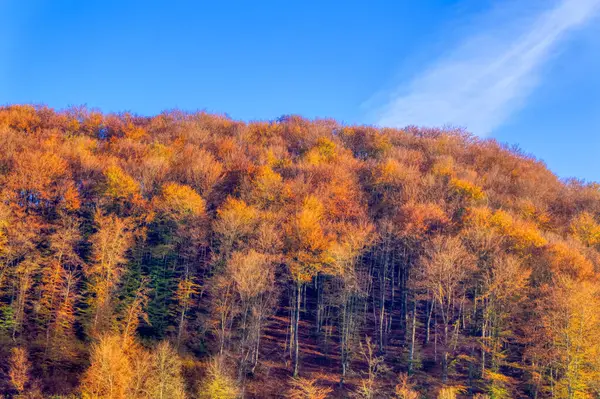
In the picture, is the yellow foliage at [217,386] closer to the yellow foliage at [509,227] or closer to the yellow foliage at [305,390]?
the yellow foliage at [305,390]

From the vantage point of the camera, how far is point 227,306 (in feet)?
142

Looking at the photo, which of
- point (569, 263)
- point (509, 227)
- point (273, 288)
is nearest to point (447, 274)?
point (569, 263)

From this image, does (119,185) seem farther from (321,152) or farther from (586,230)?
(586,230)

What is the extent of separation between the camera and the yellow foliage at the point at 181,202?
55.3 meters

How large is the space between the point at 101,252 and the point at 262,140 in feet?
215

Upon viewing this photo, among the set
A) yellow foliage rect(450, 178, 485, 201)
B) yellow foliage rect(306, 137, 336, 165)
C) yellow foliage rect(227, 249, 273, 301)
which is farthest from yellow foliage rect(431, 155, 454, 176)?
yellow foliage rect(227, 249, 273, 301)

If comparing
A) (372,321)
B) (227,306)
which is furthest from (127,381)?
(372,321)

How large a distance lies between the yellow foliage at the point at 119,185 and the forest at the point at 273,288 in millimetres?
192

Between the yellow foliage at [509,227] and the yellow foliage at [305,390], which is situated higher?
the yellow foliage at [509,227]

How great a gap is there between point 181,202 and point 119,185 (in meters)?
9.05

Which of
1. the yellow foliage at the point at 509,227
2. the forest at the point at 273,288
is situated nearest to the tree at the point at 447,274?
the forest at the point at 273,288

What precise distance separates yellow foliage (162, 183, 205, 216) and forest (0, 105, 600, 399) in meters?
0.20

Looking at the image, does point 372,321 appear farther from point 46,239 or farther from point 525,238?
point 46,239

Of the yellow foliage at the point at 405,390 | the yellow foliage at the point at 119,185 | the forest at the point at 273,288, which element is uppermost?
the yellow foliage at the point at 119,185
